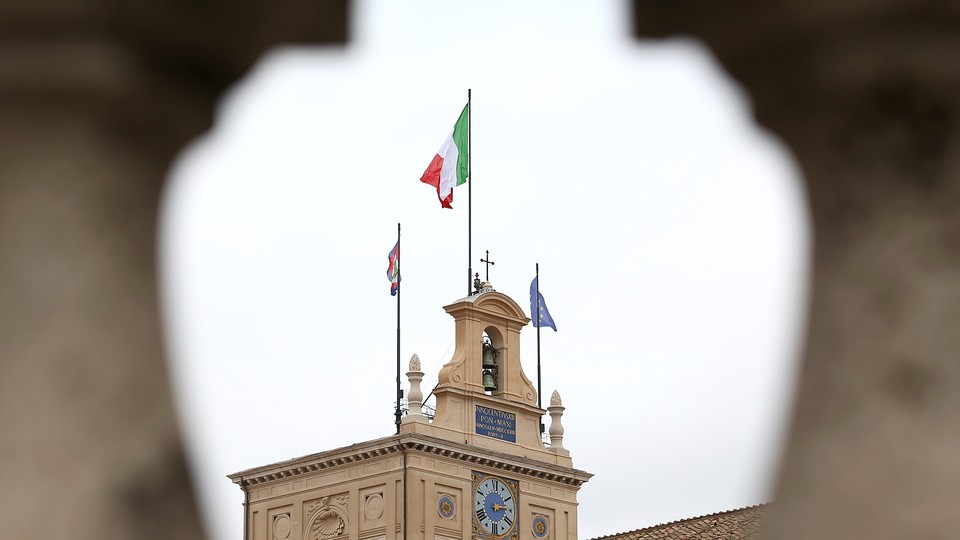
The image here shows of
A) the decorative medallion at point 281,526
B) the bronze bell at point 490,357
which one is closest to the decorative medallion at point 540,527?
the bronze bell at point 490,357

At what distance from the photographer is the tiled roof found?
46.8 m

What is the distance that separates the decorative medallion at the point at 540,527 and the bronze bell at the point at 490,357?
394 cm

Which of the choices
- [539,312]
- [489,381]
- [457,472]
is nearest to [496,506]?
[457,472]

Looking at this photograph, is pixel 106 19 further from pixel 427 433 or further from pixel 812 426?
pixel 427 433

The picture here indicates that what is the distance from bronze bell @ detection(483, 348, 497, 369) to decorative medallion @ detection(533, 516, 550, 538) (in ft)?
12.9

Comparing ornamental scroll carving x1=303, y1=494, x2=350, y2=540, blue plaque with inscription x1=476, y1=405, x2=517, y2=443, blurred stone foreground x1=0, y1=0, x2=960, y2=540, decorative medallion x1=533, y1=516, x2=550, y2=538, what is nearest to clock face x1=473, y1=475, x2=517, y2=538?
decorative medallion x1=533, y1=516, x2=550, y2=538

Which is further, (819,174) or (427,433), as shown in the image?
(427,433)

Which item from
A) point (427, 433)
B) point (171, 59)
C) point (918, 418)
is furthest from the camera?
point (427, 433)

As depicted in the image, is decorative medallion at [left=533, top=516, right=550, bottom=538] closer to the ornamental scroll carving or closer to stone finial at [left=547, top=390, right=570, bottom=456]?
stone finial at [left=547, top=390, right=570, bottom=456]

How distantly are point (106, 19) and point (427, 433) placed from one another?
147 ft

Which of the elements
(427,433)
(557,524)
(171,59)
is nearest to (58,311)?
(171,59)

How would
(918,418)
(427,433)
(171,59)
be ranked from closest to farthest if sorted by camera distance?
(918,418) → (171,59) → (427,433)

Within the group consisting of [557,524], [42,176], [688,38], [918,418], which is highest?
[557,524]

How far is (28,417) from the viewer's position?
251 centimetres
